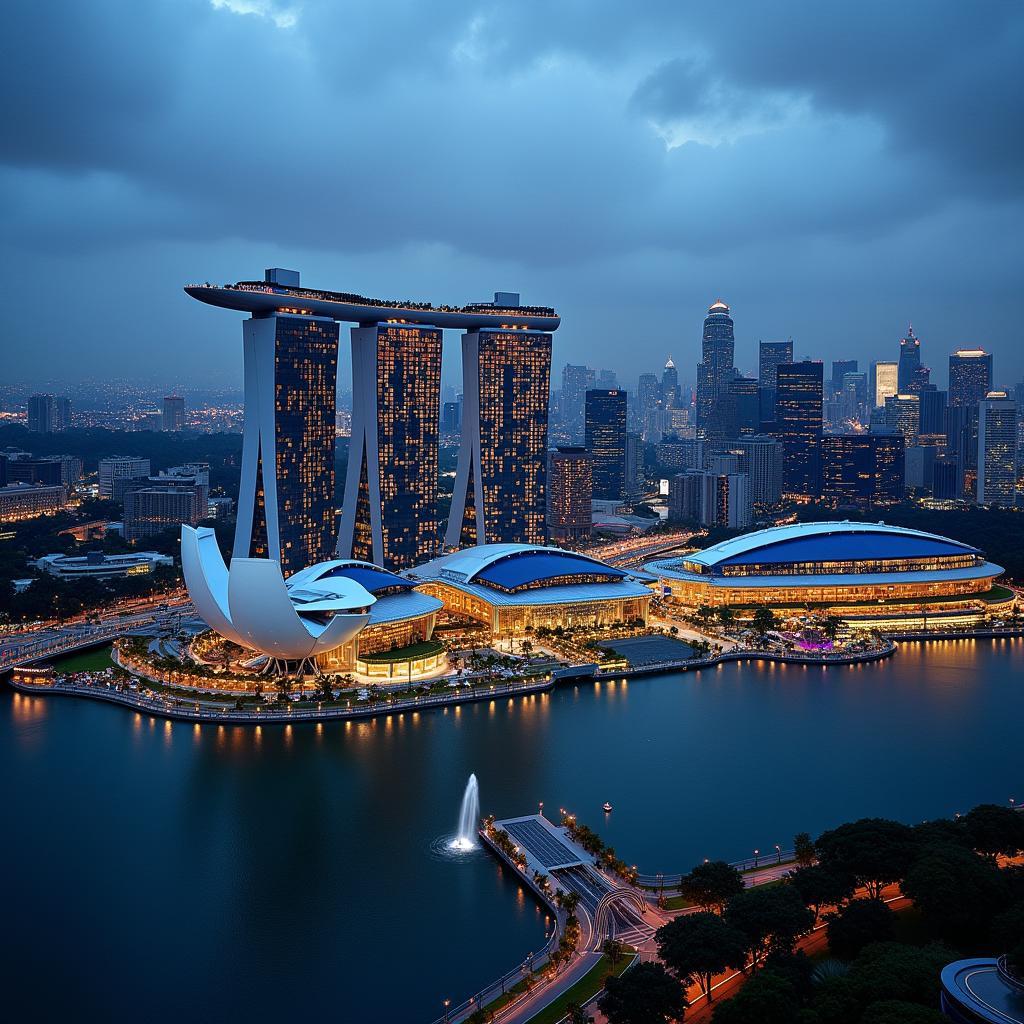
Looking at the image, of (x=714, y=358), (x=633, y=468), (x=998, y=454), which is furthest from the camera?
(x=714, y=358)

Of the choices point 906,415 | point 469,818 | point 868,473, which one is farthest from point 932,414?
point 469,818

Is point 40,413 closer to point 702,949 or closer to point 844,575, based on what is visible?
point 844,575

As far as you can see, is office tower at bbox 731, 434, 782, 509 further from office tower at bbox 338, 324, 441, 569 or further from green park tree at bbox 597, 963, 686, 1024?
green park tree at bbox 597, 963, 686, 1024

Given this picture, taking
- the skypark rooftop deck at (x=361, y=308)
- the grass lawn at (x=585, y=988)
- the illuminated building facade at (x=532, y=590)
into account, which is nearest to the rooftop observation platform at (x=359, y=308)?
the skypark rooftop deck at (x=361, y=308)

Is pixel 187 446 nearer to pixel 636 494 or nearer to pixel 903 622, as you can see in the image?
pixel 636 494

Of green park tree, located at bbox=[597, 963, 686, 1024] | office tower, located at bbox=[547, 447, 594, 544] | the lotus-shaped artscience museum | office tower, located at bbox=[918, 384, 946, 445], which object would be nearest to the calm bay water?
green park tree, located at bbox=[597, 963, 686, 1024]

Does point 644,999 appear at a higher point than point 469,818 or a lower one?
higher
